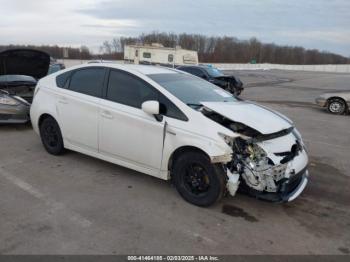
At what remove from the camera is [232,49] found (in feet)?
349

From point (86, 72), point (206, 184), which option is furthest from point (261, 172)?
point (86, 72)

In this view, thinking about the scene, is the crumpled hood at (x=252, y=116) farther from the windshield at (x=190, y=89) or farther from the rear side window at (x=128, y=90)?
the rear side window at (x=128, y=90)

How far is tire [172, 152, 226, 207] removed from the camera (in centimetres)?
399

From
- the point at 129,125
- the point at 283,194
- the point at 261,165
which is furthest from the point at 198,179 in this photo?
the point at 129,125

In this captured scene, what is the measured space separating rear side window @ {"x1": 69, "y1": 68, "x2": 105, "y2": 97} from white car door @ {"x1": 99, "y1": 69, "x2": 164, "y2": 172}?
0.21 metres

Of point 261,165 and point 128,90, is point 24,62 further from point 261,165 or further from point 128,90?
point 261,165

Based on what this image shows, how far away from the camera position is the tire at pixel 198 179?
13.1 ft

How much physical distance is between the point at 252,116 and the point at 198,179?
102cm

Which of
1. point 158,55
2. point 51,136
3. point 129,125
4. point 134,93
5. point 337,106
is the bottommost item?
point 51,136

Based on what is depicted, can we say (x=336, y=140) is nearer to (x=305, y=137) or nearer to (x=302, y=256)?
(x=305, y=137)

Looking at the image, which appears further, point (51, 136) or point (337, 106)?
point (337, 106)

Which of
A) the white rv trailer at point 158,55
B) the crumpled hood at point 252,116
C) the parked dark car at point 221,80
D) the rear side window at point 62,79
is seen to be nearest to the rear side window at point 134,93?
the crumpled hood at point 252,116

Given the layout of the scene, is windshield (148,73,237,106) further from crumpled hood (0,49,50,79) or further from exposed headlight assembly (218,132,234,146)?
crumpled hood (0,49,50,79)

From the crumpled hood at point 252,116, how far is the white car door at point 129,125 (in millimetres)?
760
